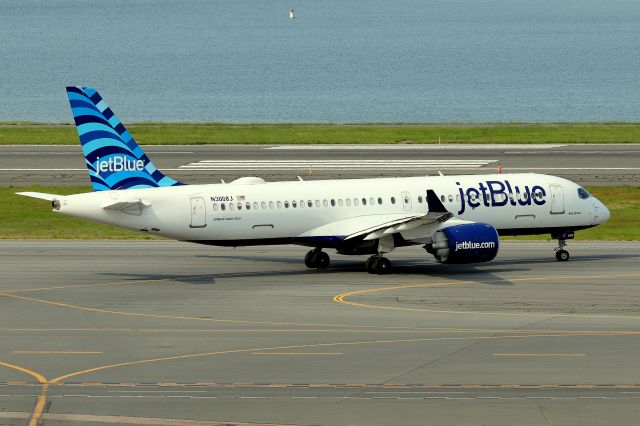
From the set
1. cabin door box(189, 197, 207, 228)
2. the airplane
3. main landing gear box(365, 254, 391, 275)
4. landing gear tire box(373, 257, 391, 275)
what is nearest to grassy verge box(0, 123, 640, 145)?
the airplane

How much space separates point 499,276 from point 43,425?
93.6 feet

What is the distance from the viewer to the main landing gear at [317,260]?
56.6 m

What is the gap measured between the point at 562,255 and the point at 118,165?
21325 millimetres

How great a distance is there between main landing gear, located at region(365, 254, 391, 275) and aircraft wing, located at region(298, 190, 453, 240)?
107cm

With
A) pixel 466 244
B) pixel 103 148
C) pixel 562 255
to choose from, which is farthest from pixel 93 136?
pixel 562 255

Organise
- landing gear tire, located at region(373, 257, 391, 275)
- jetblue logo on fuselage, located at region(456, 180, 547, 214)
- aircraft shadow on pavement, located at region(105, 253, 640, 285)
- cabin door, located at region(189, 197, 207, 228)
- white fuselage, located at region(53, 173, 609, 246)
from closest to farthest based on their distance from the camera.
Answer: white fuselage, located at region(53, 173, 609, 246) → cabin door, located at region(189, 197, 207, 228) → aircraft shadow on pavement, located at region(105, 253, 640, 285) → landing gear tire, located at region(373, 257, 391, 275) → jetblue logo on fuselage, located at region(456, 180, 547, 214)

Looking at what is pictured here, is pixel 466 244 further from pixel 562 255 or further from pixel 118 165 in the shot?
pixel 118 165

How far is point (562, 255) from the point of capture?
59031 mm

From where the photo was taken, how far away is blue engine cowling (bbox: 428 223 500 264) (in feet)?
172

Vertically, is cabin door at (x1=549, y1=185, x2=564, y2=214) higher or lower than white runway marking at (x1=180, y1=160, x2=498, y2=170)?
lower

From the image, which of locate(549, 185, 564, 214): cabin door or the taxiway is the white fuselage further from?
the taxiway

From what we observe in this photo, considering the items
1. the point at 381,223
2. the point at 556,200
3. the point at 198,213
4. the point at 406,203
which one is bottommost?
the point at 381,223

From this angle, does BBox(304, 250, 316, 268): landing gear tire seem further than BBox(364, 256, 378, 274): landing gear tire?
Yes

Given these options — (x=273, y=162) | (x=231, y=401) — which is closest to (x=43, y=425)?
(x=231, y=401)
